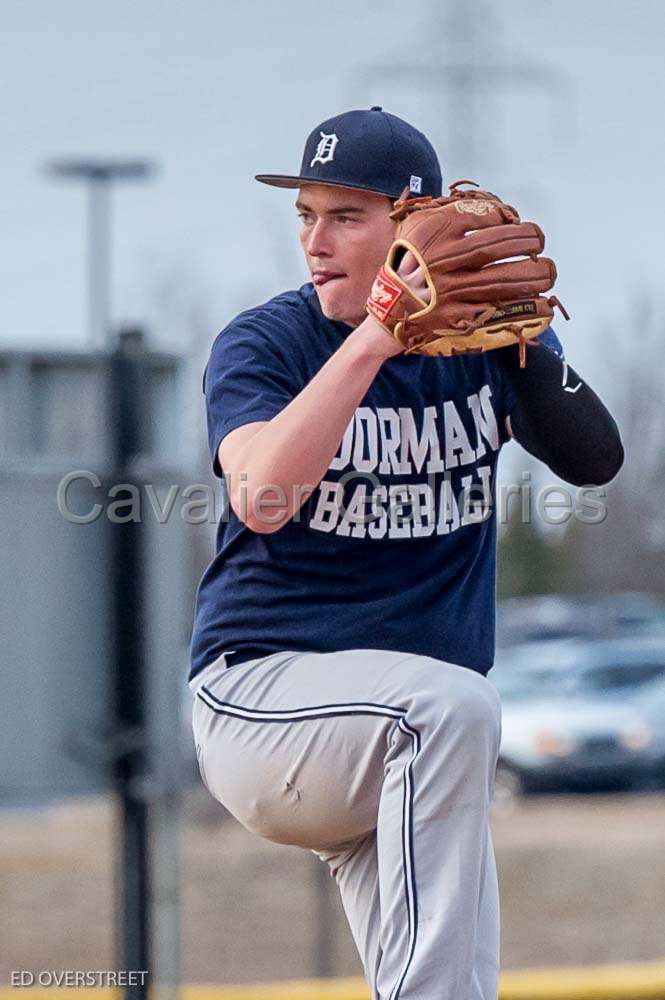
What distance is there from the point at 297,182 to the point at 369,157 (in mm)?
132

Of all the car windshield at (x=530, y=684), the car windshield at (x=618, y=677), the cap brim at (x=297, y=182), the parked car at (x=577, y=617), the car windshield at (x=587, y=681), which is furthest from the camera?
the parked car at (x=577, y=617)

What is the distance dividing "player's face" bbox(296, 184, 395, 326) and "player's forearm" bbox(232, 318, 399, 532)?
264 mm

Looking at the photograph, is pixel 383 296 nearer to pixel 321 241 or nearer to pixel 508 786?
pixel 321 241

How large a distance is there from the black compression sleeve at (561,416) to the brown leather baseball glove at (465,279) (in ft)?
0.47

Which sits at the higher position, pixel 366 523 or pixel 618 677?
pixel 366 523

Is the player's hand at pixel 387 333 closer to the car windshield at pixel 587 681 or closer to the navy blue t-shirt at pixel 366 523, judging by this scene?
the navy blue t-shirt at pixel 366 523

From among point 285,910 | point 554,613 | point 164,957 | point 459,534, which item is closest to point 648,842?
point 285,910

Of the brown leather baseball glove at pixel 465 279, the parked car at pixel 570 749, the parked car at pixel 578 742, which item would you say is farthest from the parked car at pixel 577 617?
the brown leather baseball glove at pixel 465 279

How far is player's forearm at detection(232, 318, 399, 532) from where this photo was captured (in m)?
2.21

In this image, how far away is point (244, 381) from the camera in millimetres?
2426

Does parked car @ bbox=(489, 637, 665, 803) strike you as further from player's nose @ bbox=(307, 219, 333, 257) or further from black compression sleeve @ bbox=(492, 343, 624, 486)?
player's nose @ bbox=(307, 219, 333, 257)

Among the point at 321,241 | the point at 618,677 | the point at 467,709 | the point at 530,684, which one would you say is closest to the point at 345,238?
the point at 321,241

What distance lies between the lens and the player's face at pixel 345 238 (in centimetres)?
251

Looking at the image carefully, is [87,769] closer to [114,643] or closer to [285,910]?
[114,643]
